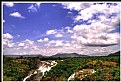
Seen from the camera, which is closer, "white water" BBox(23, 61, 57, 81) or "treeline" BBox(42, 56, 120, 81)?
"treeline" BBox(42, 56, 120, 81)

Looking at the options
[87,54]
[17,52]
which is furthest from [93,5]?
[17,52]

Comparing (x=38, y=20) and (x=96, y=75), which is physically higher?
(x=38, y=20)

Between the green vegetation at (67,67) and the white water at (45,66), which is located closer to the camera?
the green vegetation at (67,67)

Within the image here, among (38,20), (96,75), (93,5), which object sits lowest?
(96,75)

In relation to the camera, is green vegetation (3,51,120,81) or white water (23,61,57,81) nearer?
green vegetation (3,51,120,81)

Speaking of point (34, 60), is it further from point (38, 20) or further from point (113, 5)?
point (113, 5)

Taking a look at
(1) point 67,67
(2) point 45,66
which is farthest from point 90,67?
(2) point 45,66

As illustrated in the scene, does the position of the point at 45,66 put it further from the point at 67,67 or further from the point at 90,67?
the point at 90,67
